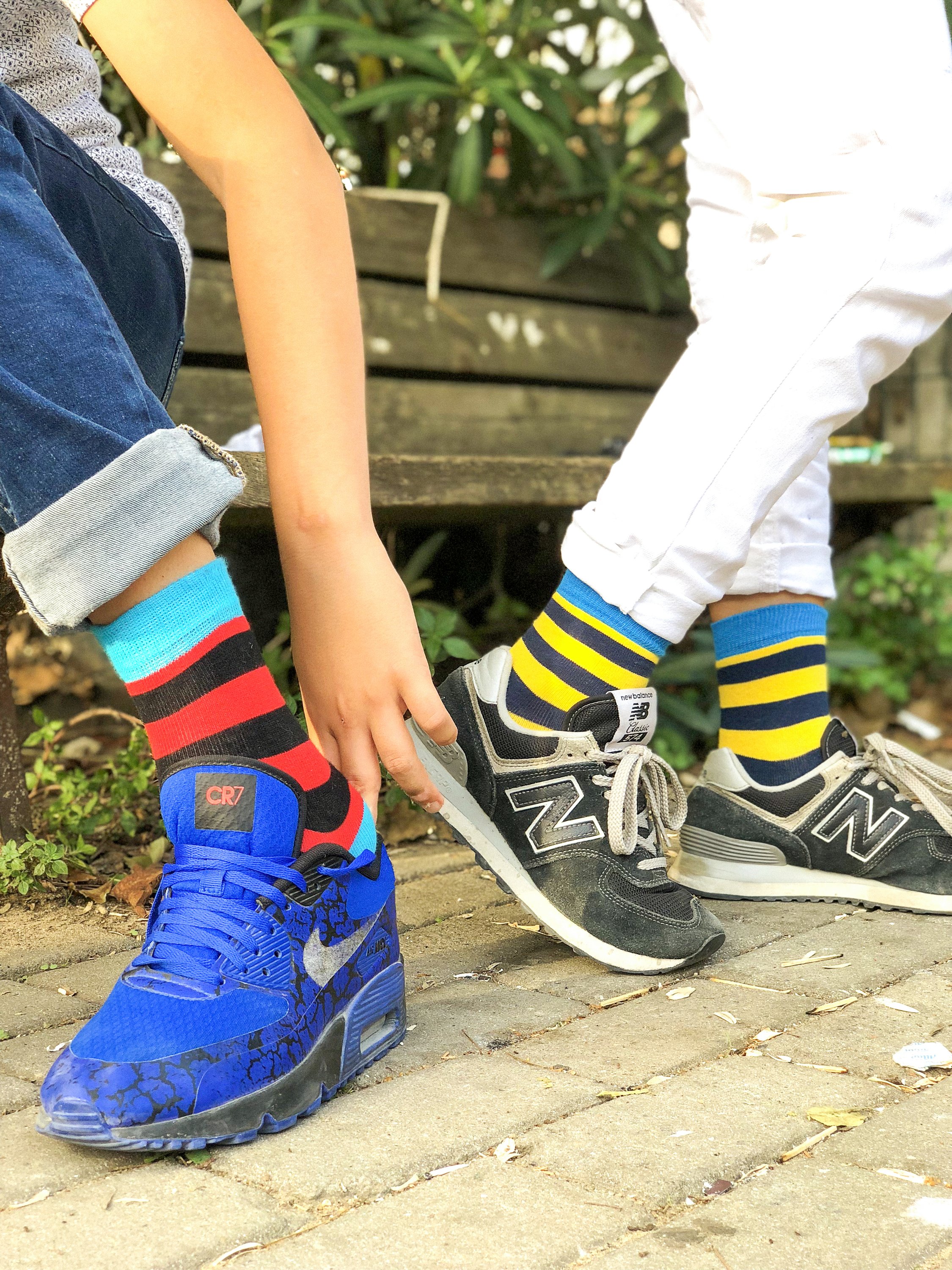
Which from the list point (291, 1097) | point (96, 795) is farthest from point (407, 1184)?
point (96, 795)

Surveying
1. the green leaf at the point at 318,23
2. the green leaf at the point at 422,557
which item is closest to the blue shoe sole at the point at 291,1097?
the green leaf at the point at 422,557

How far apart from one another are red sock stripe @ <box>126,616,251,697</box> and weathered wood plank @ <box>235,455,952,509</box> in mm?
601

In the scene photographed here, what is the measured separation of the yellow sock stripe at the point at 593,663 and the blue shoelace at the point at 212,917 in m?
0.46

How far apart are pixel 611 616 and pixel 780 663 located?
370 millimetres

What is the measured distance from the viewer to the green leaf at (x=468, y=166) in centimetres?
267

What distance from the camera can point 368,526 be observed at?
42.0 inches

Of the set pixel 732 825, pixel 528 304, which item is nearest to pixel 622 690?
pixel 732 825

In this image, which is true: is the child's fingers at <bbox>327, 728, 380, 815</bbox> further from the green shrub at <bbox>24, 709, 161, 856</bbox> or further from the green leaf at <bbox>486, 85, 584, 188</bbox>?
the green leaf at <bbox>486, 85, 584, 188</bbox>

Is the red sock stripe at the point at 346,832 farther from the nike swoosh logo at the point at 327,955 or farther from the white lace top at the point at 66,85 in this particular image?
the white lace top at the point at 66,85

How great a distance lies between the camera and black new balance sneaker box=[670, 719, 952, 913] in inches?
58.4

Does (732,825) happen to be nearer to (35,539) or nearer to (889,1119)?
(889,1119)

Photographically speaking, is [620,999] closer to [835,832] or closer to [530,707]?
[530,707]

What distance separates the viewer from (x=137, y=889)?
151 cm

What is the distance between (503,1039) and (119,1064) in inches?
14.2
